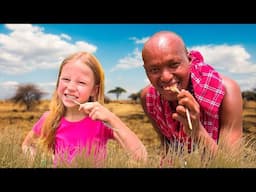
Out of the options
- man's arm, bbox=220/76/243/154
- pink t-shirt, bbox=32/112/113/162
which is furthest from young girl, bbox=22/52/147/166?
man's arm, bbox=220/76/243/154

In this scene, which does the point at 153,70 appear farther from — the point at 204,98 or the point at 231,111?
the point at 231,111

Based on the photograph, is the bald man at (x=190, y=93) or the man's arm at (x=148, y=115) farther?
the man's arm at (x=148, y=115)

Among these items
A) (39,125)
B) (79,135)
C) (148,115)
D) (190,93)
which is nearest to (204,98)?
(190,93)

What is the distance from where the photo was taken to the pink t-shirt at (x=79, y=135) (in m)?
1.64

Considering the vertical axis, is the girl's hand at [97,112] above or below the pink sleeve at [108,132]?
above

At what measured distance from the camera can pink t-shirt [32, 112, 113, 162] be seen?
1.64 meters

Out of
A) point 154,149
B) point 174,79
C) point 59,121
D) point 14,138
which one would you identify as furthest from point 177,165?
point 14,138

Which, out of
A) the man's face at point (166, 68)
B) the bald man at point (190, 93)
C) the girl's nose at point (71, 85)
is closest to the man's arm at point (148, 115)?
the bald man at point (190, 93)

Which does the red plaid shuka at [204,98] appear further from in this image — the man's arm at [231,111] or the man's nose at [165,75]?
the man's nose at [165,75]

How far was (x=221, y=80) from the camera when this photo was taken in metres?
1.72

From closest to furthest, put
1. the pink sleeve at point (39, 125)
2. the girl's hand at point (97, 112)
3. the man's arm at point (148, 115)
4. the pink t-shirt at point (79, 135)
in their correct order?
the girl's hand at point (97, 112)
the pink t-shirt at point (79, 135)
the pink sleeve at point (39, 125)
the man's arm at point (148, 115)

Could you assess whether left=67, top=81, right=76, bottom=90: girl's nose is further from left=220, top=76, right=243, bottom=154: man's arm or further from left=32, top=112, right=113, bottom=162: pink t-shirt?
left=220, top=76, right=243, bottom=154: man's arm
